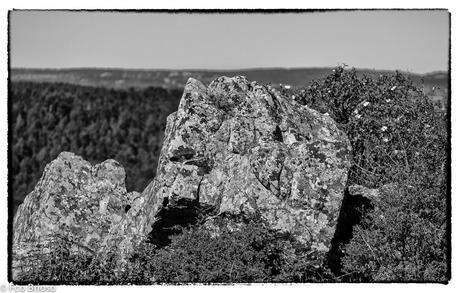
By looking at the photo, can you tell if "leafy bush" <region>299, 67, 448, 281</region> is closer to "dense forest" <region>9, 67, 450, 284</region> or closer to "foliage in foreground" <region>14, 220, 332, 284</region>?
"dense forest" <region>9, 67, 450, 284</region>

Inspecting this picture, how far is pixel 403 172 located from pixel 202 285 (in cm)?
244

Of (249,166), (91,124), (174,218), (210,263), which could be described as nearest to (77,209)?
(174,218)

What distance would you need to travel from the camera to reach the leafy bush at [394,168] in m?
7.85

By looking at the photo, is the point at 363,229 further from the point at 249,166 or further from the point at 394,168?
the point at 249,166

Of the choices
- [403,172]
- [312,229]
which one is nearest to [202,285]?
[312,229]

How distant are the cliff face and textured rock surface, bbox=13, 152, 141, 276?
1 centimetres

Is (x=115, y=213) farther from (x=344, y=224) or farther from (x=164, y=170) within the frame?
(x=344, y=224)

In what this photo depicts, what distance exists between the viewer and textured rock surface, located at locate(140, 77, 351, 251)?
7691mm

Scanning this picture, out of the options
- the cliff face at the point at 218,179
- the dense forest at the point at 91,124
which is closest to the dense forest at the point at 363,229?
the cliff face at the point at 218,179

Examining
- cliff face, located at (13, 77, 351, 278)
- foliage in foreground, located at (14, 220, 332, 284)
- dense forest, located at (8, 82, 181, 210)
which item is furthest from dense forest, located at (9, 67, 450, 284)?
dense forest, located at (8, 82, 181, 210)

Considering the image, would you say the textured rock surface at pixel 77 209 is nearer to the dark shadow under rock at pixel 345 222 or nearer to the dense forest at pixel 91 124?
the dark shadow under rock at pixel 345 222

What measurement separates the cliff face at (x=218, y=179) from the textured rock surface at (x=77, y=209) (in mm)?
12

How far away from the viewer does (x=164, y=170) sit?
8.00 metres

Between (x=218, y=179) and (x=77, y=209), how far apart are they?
1.70 metres
